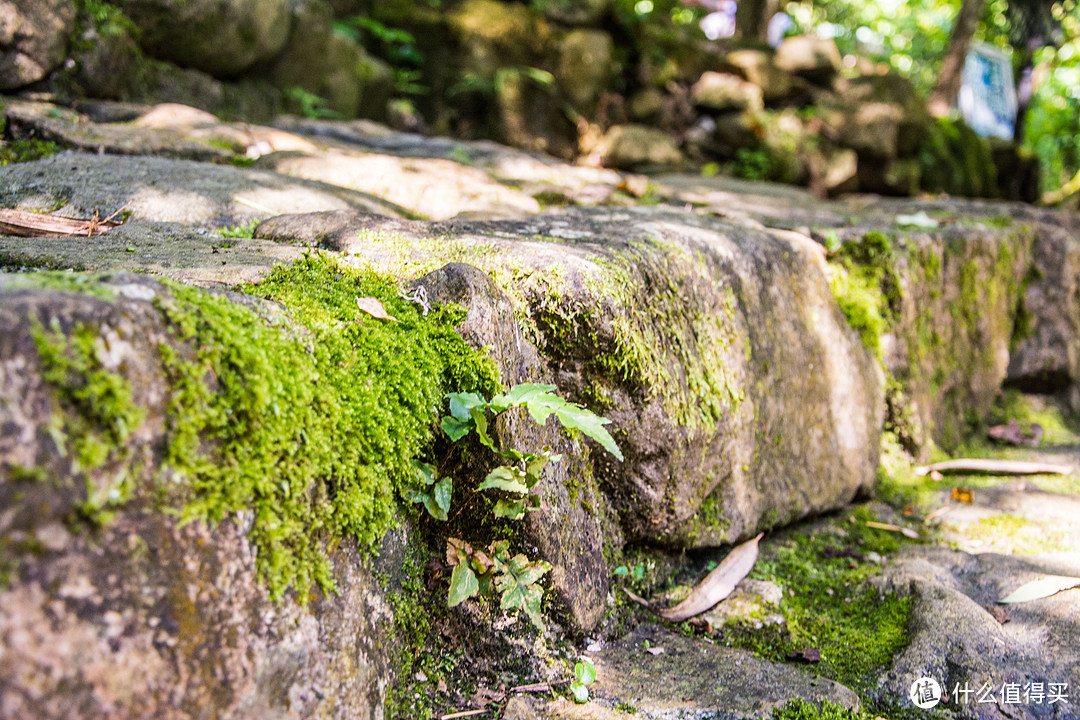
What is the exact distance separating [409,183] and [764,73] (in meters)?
7.84

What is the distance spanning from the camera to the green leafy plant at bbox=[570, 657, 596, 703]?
6.17ft

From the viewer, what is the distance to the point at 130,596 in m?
1.21

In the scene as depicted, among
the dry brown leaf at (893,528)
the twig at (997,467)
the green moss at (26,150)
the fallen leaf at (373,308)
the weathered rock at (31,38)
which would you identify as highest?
the weathered rock at (31,38)

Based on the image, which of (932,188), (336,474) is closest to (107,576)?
(336,474)

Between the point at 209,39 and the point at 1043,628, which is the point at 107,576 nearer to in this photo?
the point at 1043,628

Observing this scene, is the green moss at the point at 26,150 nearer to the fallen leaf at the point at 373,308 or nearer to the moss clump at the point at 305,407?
the moss clump at the point at 305,407

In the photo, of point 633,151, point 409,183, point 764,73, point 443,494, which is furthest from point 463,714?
point 764,73

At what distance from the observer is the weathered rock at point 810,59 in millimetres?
10688

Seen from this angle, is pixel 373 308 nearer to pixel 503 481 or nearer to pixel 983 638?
pixel 503 481

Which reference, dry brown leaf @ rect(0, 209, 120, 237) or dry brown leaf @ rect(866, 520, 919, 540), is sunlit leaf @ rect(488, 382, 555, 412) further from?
dry brown leaf @ rect(866, 520, 919, 540)

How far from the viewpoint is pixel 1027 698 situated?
210 centimetres

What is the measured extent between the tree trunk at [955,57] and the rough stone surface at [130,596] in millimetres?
13009

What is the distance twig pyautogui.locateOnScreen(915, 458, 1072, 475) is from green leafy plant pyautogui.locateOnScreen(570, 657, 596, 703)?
3.17m

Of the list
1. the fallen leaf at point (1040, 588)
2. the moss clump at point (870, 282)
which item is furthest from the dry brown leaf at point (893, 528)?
the moss clump at point (870, 282)
